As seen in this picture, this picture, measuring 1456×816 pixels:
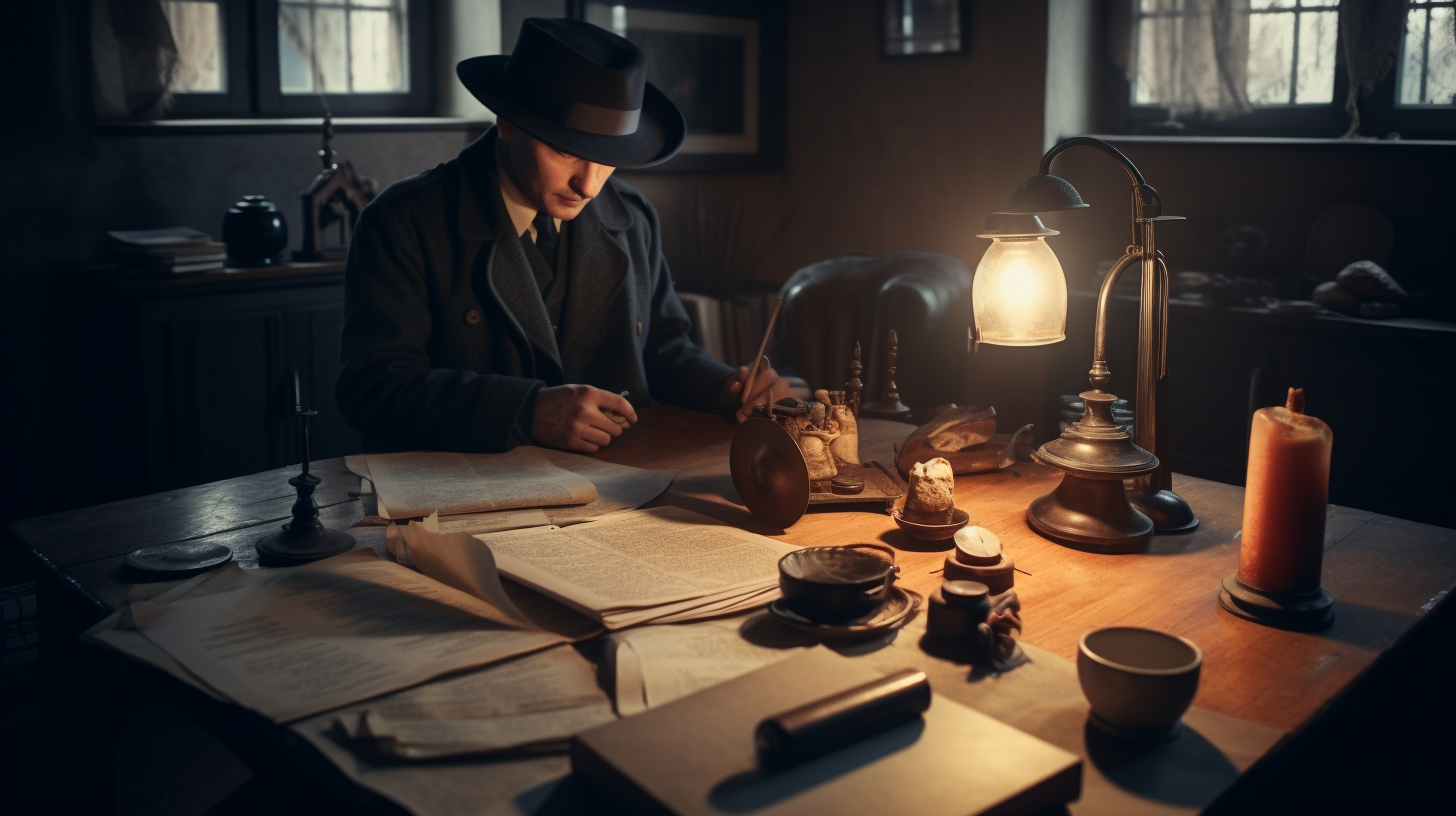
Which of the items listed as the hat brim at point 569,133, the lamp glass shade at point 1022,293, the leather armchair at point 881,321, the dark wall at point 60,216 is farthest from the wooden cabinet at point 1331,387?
the dark wall at point 60,216

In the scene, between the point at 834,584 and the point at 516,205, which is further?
the point at 516,205

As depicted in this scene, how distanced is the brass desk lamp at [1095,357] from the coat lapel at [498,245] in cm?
97

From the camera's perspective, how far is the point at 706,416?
2332 millimetres

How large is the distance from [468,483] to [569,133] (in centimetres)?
69

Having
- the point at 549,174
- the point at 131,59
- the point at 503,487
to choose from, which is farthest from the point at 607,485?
the point at 131,59

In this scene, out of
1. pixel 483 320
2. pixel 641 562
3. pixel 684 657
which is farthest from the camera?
pixel 483 320

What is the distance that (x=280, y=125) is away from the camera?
396cm

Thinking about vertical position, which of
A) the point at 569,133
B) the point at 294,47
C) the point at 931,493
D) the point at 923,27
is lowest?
the point at 931,493

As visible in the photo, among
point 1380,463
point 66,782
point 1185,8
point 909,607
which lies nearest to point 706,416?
point 909,607

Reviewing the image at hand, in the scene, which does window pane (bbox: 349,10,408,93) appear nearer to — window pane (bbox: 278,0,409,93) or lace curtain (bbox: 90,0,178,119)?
window pane (bbox: 278,0,409,93)

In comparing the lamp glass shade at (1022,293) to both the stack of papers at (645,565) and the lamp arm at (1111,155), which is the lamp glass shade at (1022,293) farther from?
the stack of papers at (645,565)

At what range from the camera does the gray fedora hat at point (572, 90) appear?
6.73ft

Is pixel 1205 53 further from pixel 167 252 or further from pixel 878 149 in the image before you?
pixel 167 252

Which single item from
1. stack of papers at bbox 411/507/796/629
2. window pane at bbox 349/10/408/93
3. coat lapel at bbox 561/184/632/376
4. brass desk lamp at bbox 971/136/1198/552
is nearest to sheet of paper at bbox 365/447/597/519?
stack of papers at bbox 411/507/796/629
